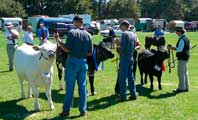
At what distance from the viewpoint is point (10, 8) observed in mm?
83188

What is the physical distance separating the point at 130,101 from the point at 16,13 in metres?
75.3

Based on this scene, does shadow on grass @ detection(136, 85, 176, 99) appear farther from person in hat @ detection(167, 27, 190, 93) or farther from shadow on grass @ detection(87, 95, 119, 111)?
shadow on grass @ detection(87, 95, 119, 111)

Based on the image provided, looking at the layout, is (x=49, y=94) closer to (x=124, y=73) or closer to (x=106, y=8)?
(x=124, y=73)

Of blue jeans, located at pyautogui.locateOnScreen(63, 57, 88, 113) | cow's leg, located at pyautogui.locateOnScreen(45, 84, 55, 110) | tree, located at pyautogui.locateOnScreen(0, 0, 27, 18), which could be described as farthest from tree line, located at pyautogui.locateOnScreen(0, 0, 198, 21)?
blue jeans, located at pyautogui.locateOnScreen(63, 57, 88, 113)

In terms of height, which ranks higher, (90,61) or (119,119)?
(90,61)

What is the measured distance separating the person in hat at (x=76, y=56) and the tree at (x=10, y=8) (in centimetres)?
7554

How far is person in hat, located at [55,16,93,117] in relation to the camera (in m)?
8.79

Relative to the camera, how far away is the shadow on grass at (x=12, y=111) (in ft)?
30.6

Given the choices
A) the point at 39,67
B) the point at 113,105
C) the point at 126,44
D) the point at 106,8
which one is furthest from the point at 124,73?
the point at 106,8

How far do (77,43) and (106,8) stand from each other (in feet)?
329

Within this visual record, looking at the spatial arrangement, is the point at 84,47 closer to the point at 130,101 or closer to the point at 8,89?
the point at 130,101

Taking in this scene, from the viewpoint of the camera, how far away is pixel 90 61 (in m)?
11.5

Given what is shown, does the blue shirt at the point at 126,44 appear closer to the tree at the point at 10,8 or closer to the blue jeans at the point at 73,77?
the blue jeans at the point at 73,77

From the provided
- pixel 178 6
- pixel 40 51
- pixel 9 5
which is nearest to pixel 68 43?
pixel 40 51
